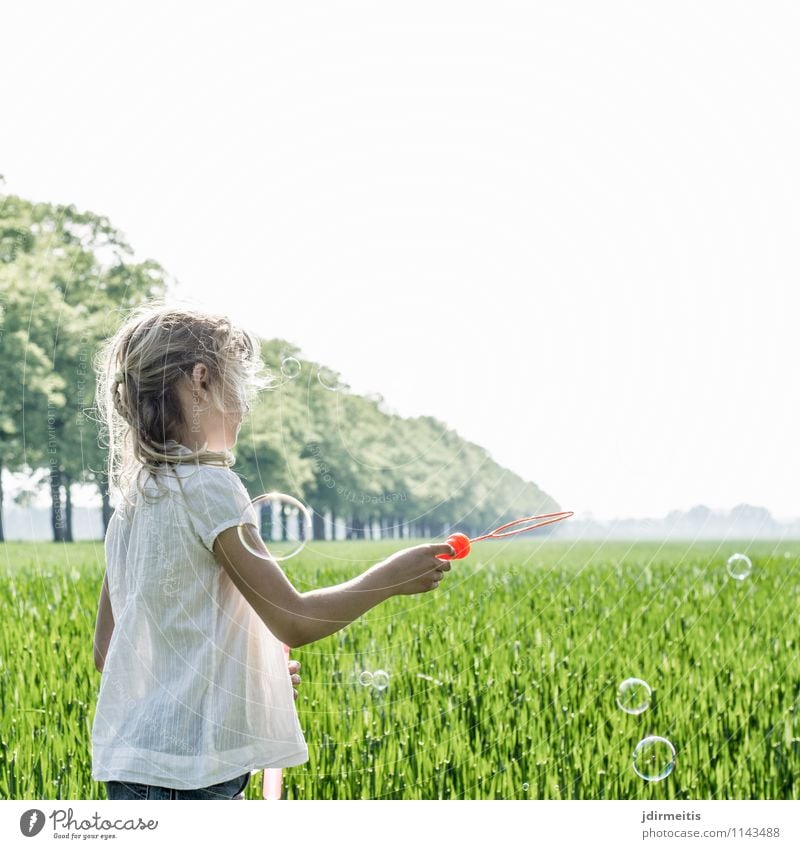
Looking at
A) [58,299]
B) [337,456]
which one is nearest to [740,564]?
[337,456]

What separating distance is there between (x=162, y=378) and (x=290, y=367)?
27.0 inches

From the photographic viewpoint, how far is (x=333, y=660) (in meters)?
3.53

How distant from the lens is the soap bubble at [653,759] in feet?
Answer: 8.52

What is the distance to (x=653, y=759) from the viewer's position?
263 centimetres

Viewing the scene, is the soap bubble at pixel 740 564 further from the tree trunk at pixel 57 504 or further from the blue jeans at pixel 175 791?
the tree trunk at pixel 57 504

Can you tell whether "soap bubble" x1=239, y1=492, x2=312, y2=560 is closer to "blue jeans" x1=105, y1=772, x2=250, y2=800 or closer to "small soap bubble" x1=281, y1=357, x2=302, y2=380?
"blue jeans" x1=105, y1=772, x2=250, y2=800

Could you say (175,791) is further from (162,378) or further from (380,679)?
(380,679)

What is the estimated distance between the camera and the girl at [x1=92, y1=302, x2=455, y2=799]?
1772mm

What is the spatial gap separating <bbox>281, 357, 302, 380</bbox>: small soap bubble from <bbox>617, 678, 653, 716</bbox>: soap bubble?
3.97ft

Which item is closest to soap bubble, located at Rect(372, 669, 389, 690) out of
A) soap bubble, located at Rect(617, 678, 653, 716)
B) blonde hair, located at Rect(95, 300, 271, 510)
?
soap bubble, located at Rect(617, 678, 653, 716)

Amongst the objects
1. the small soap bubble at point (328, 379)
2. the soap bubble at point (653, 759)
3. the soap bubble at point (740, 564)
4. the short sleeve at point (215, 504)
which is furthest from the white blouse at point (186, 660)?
the soap bubble at point (740, 564)

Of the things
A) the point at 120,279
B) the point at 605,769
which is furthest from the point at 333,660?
the point at 120,279

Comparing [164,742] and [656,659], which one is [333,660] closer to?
[656,659]

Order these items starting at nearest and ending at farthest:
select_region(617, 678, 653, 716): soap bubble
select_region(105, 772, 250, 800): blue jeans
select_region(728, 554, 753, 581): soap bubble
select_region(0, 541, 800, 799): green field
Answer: select_region(105, 772, 250, 800): blue jeans < select_region(0, 541, 800, 799): green field < select_region(617, 678, 653, 716): soap bubble < select_region(728, 554, 753, 581): soap bubble
